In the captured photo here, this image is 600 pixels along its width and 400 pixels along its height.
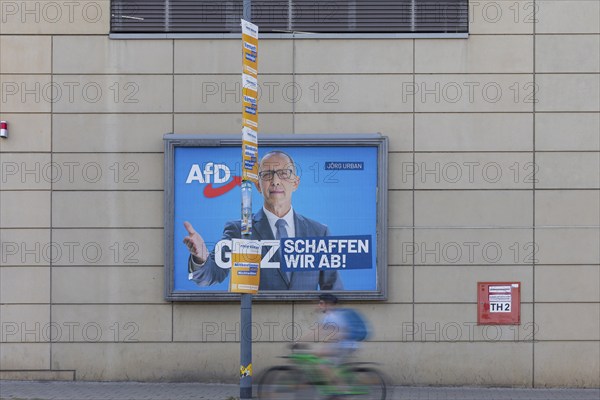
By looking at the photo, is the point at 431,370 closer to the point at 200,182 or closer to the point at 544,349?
the point at 544,349

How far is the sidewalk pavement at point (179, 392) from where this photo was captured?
12.6 m

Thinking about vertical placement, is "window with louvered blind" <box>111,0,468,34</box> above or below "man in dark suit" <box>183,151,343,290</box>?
above

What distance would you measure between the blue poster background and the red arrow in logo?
51 millimetres

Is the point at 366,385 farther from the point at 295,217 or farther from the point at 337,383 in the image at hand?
the point at 295,217

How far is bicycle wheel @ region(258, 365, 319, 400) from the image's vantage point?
11242 mm

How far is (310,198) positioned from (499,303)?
3.46 m

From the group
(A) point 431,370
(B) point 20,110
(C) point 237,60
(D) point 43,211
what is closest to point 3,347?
(D) point 43,211

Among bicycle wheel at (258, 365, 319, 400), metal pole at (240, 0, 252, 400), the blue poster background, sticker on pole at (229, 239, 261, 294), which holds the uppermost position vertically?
the blue poster background

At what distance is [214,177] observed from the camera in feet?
44.7

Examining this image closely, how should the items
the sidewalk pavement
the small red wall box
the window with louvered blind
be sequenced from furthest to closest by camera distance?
the window with louvered blind < the small red wall box < the sidewalk pavement

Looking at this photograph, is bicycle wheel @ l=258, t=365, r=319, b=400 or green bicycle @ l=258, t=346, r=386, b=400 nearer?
green bicycle @ l=258, t=346, r=386, b=400

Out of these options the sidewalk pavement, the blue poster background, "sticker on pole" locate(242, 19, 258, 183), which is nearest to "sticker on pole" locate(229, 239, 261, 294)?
"sticker on pole" locate(242, 19, 258, 183)

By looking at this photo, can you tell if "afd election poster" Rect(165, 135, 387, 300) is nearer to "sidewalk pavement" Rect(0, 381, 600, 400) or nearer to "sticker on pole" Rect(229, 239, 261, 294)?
"sidewalk pavement" Rect(0, 381, 600, 400)

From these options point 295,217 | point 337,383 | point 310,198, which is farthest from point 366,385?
point 310,198
